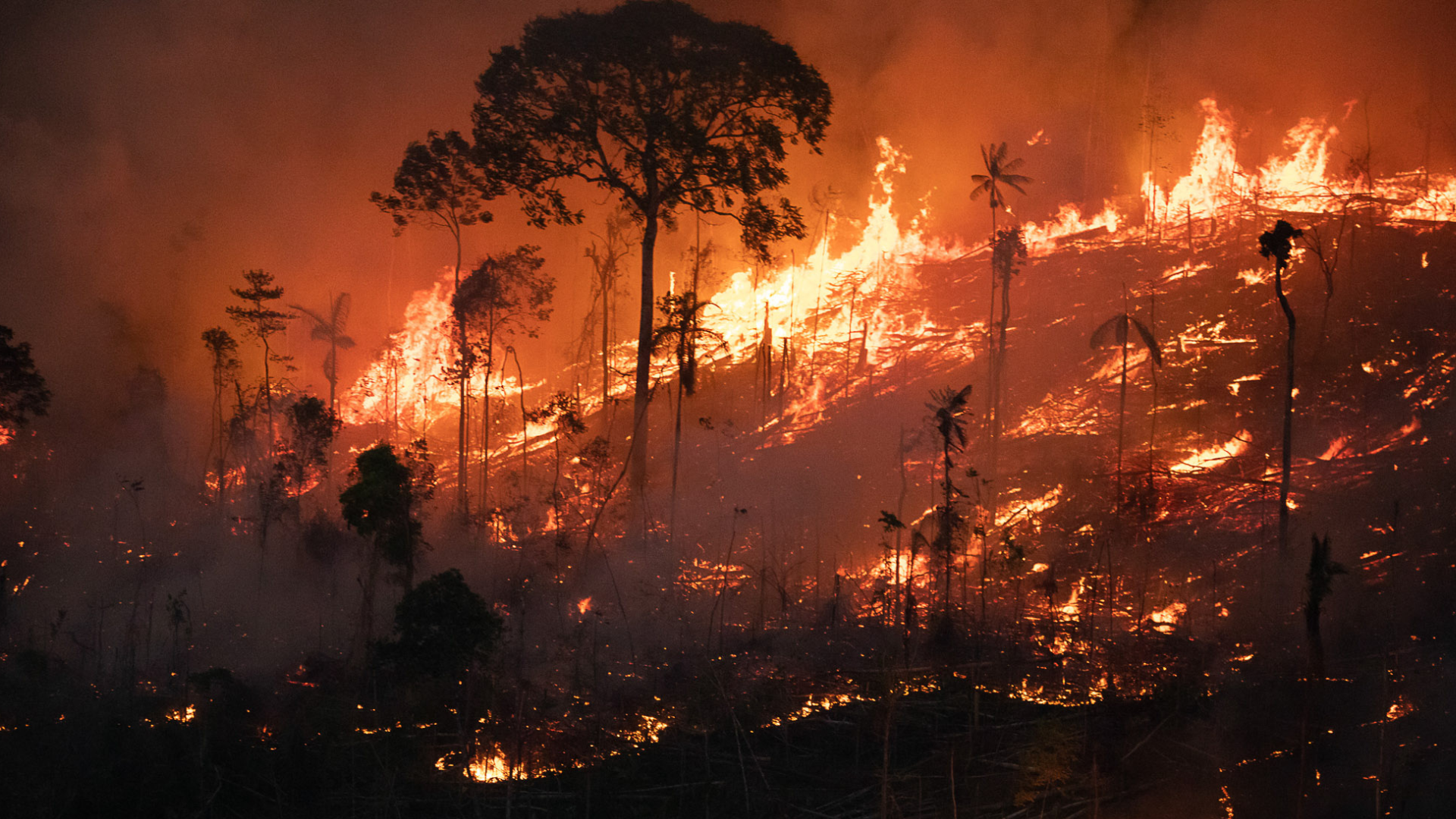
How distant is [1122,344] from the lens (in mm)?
42188

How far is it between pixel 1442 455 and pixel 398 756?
3256cm

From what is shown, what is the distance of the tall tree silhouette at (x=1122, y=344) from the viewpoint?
31.0 m

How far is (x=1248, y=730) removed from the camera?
13.3 m

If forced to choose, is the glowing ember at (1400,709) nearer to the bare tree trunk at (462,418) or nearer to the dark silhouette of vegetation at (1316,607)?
the dark silhouette of vegetation at (1316,607)

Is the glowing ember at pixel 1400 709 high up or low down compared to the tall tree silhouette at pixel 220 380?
down

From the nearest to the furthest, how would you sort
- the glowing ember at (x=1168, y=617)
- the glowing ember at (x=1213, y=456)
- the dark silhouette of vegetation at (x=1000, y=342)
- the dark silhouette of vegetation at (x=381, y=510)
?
the dark silhouette of vegetation at (x=381, y=510), the glowing ember at (x=1168, y=617), the glowing ember at (x=1213, y=456), the dark silhouette of vegetation at (x=1000, y=342)

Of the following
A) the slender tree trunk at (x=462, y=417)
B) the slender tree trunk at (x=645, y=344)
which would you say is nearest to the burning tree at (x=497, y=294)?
the slender tree trunk at (x=462, y=417)

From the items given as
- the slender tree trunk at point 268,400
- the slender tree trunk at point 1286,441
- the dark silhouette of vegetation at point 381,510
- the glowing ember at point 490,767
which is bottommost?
the glowing ember at point 490,767

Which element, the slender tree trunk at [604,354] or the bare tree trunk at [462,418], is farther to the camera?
the slender tree trunk at [604,354]

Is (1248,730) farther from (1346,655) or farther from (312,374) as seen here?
(312,374)

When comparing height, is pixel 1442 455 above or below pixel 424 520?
above

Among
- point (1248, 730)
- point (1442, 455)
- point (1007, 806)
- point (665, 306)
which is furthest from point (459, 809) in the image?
point (1442, 455)

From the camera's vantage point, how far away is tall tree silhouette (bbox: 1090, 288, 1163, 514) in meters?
31.0

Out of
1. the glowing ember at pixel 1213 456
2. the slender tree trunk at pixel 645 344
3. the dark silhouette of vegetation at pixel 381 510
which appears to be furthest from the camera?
the glowing ember at pixel 1213 456
